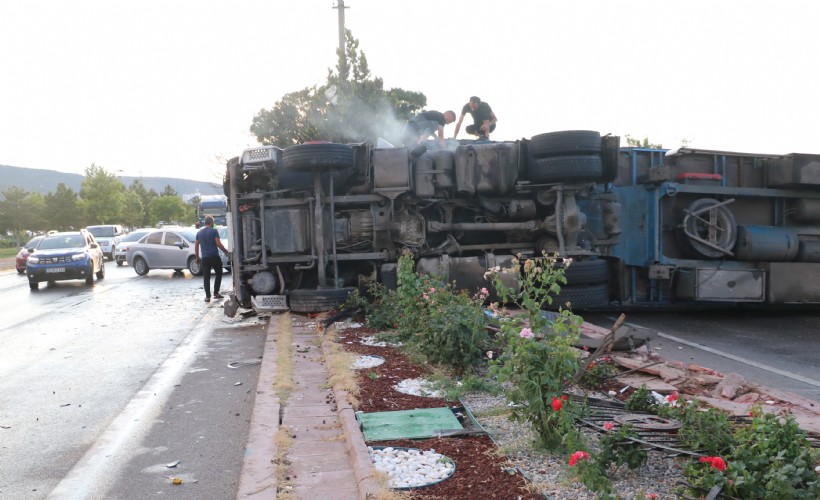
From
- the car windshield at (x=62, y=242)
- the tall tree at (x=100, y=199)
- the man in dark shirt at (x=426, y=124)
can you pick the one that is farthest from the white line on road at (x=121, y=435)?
the tall tree at (x=100, y=199)

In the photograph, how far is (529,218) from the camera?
9898 millimetres

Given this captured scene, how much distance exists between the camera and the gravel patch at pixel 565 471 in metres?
3.22

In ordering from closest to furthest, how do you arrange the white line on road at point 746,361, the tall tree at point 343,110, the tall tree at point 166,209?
1. the white line on road at point 746,361
2. the tall tree at point 343,110
3. the tall tree at point 166,209

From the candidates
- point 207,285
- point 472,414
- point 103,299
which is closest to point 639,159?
point 472,414

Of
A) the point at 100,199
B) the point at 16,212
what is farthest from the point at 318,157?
the point at 100,199

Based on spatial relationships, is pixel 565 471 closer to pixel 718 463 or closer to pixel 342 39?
pixel 718 463

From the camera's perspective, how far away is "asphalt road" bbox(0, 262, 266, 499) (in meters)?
4.06

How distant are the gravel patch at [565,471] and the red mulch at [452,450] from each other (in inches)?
3.0

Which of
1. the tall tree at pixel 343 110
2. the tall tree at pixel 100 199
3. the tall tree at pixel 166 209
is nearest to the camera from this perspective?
the tall tree at pixel 343 110

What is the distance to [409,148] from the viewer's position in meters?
9.59

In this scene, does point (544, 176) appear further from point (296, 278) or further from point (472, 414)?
point (472, 414)

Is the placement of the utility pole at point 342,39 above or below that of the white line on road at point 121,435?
above

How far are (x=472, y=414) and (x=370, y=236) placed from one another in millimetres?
5421

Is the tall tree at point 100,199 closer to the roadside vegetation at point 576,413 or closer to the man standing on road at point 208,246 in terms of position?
the man standing on road at point 208,246
